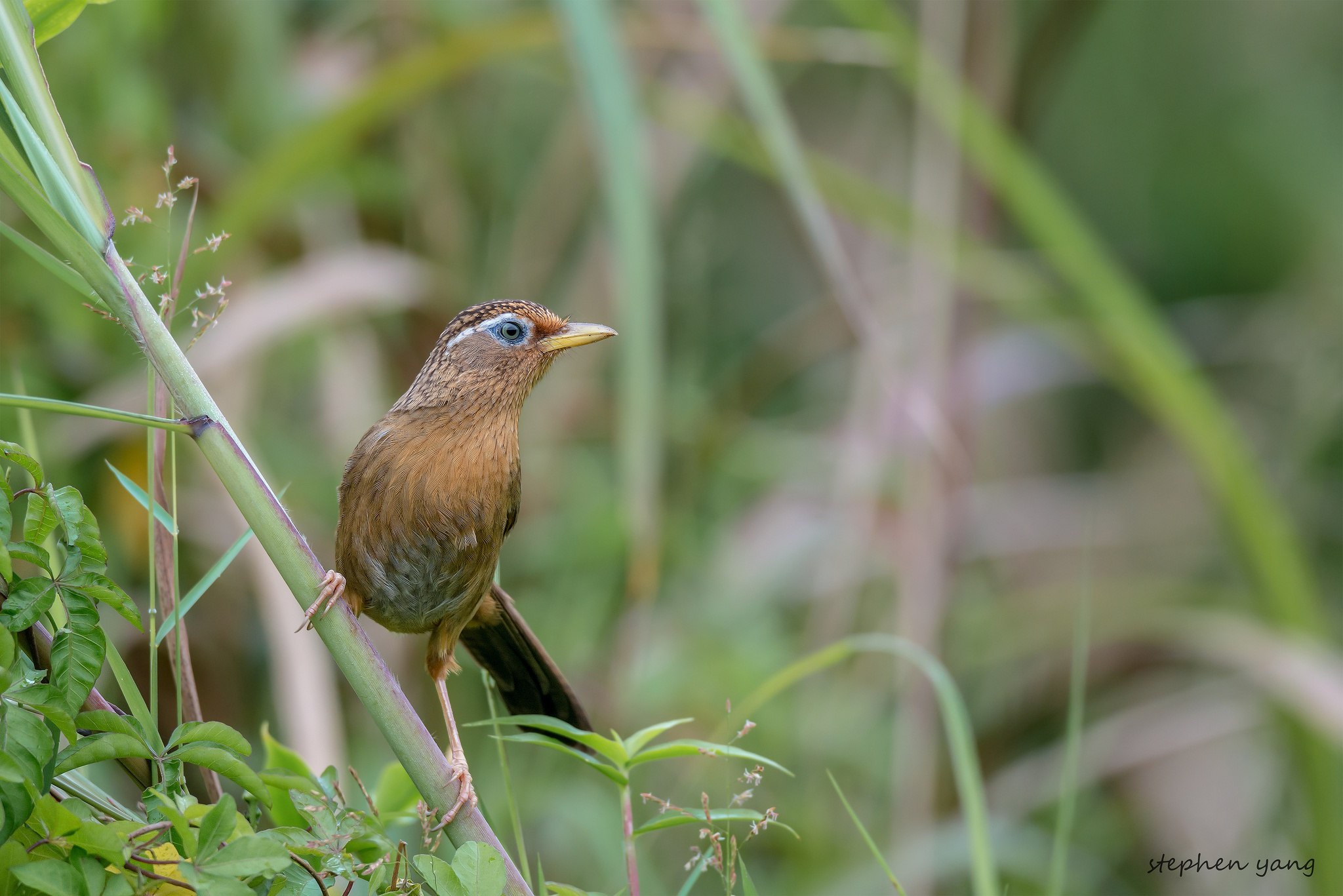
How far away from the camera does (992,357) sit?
5.10 metres

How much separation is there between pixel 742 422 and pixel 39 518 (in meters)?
3.81

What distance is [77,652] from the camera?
46.0 inches

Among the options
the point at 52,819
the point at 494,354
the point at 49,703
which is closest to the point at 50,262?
the point at 49,703

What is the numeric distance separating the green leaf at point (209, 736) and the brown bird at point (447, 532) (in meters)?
0.88

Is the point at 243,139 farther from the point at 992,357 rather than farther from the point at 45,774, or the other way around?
the point at 45,774

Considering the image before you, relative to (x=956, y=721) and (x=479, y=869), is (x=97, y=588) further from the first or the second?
(x=956, y=721)

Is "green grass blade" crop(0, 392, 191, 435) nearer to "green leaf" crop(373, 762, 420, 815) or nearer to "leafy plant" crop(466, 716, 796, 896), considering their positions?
"leafy plant" crop(466, 716, 796, 896)

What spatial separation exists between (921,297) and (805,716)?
4.92 feet

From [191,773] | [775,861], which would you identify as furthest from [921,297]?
[191,773]

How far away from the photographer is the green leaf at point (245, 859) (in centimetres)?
111

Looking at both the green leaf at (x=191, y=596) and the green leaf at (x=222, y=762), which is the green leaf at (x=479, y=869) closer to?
the green leaf at (x=222, y=762)

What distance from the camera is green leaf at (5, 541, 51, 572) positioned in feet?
3.89

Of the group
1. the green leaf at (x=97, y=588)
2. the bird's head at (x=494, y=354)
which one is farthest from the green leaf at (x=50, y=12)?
the bird's head at (x=494, y=354)

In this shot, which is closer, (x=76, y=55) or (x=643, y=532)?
(x=643, y=532)
